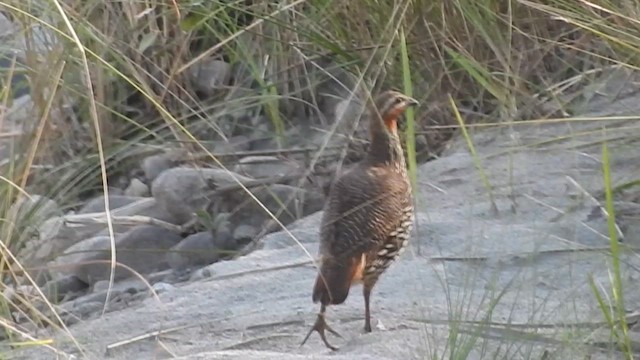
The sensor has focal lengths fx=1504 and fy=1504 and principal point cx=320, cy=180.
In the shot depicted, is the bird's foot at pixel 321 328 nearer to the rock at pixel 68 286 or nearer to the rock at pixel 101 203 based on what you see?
the rock at pixel 68 286

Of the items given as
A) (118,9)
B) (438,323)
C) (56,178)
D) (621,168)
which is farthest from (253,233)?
(438,323)

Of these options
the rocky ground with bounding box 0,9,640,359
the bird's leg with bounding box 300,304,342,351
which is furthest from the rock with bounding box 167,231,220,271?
the bird's leg with bounding box 300,304,342,351

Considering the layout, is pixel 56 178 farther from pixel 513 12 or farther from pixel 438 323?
pixel 438 323

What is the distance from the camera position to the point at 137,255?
4.24m

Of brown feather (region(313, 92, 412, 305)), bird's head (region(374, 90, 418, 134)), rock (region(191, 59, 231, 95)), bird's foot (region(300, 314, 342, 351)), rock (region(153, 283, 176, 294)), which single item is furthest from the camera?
rock (region(191, 59, 231, 95))

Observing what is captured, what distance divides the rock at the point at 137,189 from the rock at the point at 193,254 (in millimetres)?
488

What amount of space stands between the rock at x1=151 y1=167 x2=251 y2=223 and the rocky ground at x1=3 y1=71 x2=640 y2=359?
0.45 meters

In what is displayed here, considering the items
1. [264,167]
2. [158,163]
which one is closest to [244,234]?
[264,167]

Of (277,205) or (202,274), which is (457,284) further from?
(277,205)

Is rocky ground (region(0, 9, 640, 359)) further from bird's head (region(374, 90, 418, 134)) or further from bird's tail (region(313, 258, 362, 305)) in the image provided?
bird's head (region(374, 90, 418, 134))

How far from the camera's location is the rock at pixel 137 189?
4758 mm

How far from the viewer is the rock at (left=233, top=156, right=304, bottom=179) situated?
14.6ft

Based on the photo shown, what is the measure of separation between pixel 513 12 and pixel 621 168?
78 cm

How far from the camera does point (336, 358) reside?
8.82 ft
